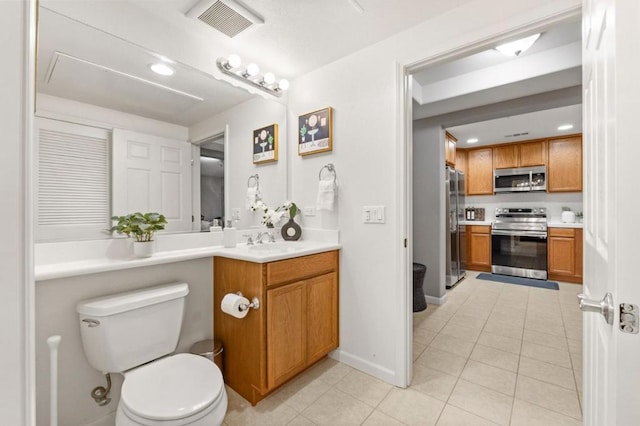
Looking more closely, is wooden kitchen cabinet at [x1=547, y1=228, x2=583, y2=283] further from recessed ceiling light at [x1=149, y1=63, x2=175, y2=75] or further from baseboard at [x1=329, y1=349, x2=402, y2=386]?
recessed ceiling light at [x1=149, y1=63, x2=175, y2=75]

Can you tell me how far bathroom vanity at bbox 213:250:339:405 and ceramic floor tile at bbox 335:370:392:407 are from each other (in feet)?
0.77

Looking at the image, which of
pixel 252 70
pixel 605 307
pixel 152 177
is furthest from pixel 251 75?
pixel 605 307

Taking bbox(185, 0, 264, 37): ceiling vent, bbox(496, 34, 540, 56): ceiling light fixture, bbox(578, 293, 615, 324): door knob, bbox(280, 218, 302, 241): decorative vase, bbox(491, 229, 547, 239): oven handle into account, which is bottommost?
bbox(491, 229, 547, 239): oven handle

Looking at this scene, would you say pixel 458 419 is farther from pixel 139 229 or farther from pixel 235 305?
pixel 139 229

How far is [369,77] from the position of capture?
196cm

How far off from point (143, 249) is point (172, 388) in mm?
722

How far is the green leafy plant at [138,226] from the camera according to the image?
1.48 meters

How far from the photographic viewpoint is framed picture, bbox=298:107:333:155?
84.3 inches

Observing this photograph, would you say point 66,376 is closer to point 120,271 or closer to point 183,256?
point 120,271

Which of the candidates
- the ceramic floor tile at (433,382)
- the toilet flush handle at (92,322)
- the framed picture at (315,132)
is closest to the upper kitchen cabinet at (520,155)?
the framed picture at (315,132)

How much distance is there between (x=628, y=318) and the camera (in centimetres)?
53

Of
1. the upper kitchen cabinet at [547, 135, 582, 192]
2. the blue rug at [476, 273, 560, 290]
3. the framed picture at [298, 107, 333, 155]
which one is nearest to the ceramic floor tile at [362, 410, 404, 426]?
the framed picture at [298, 107, 333, 155]

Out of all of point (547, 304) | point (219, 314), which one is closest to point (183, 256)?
point (219, 314)

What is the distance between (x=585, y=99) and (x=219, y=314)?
220 cm
